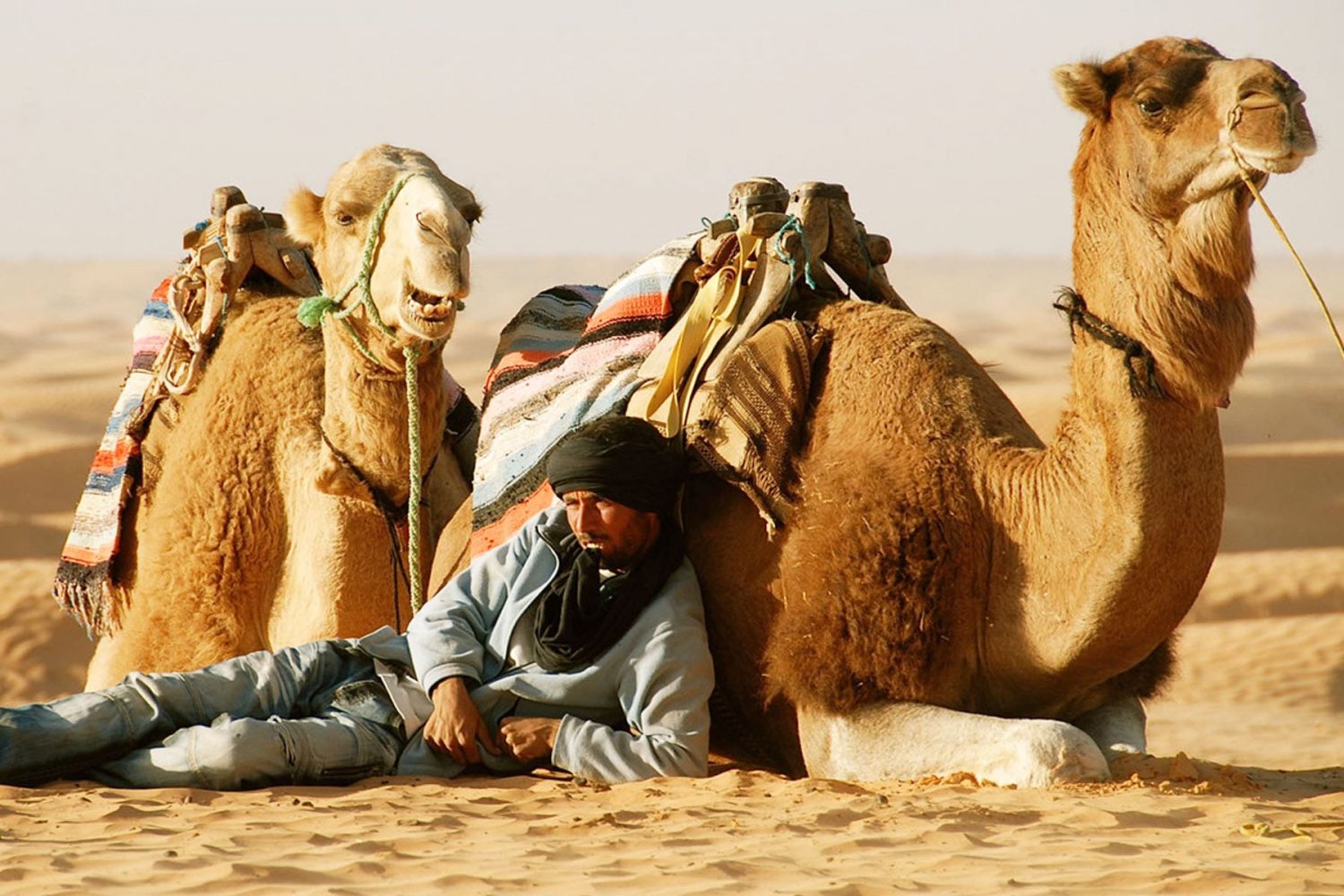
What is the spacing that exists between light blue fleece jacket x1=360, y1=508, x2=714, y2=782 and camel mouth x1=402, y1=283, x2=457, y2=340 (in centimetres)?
70

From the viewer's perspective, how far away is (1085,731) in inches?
229

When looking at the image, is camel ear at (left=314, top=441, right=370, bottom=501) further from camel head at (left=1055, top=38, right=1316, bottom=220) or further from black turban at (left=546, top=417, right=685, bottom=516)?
camel head at (left=1055, top=38, right=1316, bottom=220)

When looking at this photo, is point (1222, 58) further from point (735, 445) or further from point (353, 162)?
point (353, 162)

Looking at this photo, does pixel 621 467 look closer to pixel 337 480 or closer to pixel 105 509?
pixel 337 480

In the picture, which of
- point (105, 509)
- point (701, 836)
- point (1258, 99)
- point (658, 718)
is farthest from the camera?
point (105, 509)

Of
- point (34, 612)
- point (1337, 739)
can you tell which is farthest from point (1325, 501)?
point (34, 612)

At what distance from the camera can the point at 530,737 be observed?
568 cm

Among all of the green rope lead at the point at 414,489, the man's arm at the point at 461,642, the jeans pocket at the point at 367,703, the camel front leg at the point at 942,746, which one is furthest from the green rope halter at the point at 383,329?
the camel front leg at the point at 942,746

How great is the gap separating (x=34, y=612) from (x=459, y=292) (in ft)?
32.1

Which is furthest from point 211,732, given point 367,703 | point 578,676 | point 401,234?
point 401,234

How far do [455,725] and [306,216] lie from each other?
75.6 inches

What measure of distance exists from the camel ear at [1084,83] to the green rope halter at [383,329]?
204cm

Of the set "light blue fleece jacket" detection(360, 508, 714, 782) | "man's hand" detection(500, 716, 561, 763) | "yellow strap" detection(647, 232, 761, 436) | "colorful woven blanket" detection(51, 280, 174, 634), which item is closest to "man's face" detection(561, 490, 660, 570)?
"light blue fleece jacket" detection(360, 508, 714, 782)

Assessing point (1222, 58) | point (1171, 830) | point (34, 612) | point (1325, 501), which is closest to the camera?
point (1171, 830)
